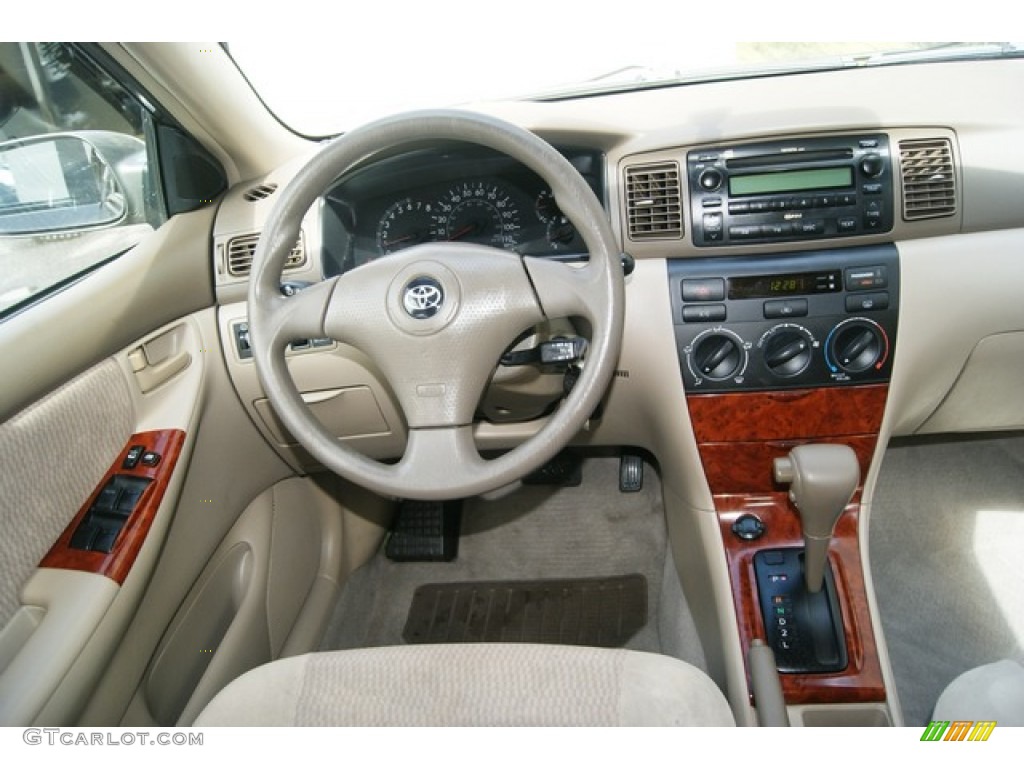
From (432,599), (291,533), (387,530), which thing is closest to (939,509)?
(432,599)

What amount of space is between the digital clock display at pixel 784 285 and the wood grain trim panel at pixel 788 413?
21 centimetres

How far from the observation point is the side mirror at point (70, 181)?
1.40 m

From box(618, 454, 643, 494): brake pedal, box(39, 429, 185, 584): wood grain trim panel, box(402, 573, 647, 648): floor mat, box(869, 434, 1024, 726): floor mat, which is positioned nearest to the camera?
box(39, 429, 185, 584): wood grain trim panel

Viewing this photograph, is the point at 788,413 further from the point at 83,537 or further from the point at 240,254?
the point at 83,537

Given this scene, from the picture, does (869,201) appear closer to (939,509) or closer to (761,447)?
(761,447)

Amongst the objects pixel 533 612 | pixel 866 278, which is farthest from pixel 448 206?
pixel 533 612

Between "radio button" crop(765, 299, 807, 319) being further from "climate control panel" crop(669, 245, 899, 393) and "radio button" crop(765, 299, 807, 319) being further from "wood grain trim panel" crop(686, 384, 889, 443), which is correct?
"wood grain trim panel" crop(686, 384, 889, 443)

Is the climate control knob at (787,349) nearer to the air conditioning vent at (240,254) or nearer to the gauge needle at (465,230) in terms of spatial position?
the gauge needle at (465,230)

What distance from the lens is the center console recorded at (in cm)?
148

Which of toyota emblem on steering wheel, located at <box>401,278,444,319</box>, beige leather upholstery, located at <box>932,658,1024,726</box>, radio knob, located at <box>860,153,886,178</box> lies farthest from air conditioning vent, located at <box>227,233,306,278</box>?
beige leather upholstery, located at <box>932,658,1024,726</box>

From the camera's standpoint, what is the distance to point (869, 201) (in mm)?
1474

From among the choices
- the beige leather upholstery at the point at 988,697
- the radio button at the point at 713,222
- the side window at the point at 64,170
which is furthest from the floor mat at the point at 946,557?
the side window at the point at 64,170

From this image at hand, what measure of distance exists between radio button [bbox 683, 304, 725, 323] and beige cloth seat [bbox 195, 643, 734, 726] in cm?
70

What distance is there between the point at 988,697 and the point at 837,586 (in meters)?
0.40
